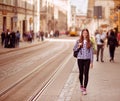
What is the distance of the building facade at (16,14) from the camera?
54.2m

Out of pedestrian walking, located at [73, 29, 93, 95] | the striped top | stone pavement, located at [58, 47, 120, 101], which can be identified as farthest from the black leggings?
stone pavement, located at [58, 47, 120, 101]

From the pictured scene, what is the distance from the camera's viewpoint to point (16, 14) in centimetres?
6050

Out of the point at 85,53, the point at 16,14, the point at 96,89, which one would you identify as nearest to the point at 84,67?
the point at 85,53

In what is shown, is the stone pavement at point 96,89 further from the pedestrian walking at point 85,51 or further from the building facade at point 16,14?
the building facade at point 16,14

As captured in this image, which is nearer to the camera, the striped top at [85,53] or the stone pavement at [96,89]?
the stone pavement at [96,89]

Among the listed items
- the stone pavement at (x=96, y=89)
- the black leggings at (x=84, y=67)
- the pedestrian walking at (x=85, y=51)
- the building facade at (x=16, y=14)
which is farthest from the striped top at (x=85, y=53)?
the building facade at (x=16, y=14)

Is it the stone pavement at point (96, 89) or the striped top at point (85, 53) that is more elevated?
the striped top at point (85, 53)

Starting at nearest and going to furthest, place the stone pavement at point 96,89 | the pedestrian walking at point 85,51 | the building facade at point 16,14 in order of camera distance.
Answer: the stone pavement at point 96,89
the pedestrian walking at point 85,51
the building facade at point 16,14

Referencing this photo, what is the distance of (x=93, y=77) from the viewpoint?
1730cm

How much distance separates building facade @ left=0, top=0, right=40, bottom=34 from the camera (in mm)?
54156

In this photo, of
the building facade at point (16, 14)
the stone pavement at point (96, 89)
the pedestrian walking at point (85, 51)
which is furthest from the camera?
the building facade at point (16, 14)

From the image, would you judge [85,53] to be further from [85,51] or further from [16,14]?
[16,14]

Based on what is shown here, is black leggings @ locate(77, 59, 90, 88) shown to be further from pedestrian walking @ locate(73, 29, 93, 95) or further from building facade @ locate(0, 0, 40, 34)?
building facade @ locate(0, 0, 40, 34)

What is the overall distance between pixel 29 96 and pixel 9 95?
0.58m
